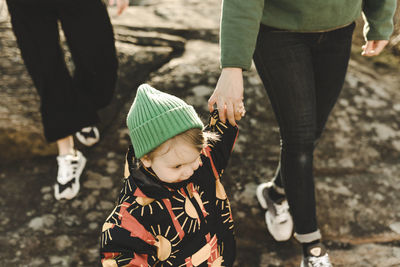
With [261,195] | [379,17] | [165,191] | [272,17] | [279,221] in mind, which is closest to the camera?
[165,191]

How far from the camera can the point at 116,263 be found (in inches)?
50.6

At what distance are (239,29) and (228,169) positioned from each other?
134 centimetres

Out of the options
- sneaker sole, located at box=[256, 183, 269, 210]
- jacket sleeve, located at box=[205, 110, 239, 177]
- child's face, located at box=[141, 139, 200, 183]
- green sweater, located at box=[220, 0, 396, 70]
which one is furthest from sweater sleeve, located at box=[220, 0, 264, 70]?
sneaker sole, located at box=[256, 183, 269, 210]

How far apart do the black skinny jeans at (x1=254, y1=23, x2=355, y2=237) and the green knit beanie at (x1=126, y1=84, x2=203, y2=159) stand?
509 millimetres

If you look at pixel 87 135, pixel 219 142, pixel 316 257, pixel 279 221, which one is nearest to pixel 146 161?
pixel 219 142

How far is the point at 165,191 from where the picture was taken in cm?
142

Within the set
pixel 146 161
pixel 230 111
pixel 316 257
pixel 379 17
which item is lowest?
pixel 316 257

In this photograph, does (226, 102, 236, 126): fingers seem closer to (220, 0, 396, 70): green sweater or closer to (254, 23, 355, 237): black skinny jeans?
(220, 0, 396, 70): green sweater

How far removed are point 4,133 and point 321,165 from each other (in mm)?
2263

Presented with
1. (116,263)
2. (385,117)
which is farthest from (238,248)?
(385,117)

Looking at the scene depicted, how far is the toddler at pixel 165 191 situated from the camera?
1320 mm

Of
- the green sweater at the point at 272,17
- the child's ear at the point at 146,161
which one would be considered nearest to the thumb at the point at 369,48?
the green sweater at the point at 272,17

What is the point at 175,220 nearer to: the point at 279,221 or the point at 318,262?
the point at 318,262

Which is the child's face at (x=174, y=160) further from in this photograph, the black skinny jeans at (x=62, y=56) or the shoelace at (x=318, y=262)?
the black skinny jeans at (x=62, y=56)
